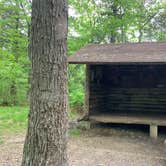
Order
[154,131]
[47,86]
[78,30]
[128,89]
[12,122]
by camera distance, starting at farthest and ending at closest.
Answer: [78,30] < [128,89] < [12,122] < [154,131] < [47,86]

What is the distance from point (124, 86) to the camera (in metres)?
12.0

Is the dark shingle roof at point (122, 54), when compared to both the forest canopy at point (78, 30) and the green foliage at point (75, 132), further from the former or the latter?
the forest canopy at point (78, 30)

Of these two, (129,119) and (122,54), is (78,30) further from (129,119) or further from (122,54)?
(129,119)

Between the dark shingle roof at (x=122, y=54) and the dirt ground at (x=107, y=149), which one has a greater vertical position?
the dark shingle roof at (x=122, y=54)

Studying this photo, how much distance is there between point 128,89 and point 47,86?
8.05m

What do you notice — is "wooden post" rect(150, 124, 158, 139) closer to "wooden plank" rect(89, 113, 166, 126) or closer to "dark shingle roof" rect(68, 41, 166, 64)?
"wooden plank" rect(89, 113, 166, 126)

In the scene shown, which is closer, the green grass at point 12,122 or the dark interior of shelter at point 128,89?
the green grass at point 12,122

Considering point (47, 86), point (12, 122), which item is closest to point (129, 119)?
point (12, 122)

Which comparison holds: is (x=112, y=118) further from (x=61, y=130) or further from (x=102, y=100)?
(x=61, y=130)

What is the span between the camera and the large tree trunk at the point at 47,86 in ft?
13.6

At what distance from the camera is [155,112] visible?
11469 mm

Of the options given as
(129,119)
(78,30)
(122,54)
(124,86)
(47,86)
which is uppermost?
(78,30)

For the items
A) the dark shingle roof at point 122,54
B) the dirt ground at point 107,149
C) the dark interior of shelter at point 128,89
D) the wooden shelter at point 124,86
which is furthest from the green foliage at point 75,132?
the dark shingle roof at point 122,54

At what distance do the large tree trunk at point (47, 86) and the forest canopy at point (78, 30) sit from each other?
35.1 feet
